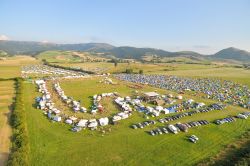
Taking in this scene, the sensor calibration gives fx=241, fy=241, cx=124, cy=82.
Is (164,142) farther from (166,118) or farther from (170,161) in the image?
(166,118)

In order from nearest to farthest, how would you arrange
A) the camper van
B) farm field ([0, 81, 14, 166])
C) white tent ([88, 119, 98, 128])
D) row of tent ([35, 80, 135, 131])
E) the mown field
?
the mown field
farm field ([0, 81, 14, 166])
the camper van
white tent ([88, 119, 98, 128])
row of tent ([35, 80, 135, 131])

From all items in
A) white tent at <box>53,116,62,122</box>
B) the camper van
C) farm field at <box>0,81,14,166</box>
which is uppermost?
the camper van

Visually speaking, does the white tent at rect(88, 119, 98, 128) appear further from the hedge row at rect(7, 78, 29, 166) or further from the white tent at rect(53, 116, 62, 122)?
the hedge row at rect(7, 78, 29, 166)

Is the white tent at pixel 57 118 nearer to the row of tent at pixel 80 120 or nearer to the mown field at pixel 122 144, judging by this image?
the row of tent at pixel 80 120

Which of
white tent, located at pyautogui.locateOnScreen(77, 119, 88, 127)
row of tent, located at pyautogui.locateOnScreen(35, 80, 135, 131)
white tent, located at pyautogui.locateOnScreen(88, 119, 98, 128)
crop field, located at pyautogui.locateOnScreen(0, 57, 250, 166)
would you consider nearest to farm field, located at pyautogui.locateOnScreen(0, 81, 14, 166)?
crop field, located at pyautogui.locateOnScreen(0, 57, 250, 166)

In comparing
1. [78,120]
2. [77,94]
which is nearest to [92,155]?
[78,120]

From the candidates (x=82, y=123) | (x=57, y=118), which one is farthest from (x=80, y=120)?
(x=57, y=118)

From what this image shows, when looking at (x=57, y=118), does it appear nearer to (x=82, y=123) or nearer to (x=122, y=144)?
(x=82, y=123)
